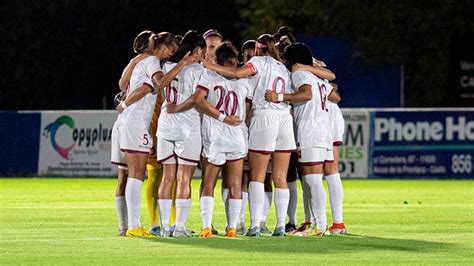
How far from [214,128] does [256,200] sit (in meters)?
0.98

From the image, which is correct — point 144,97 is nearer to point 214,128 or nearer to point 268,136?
point 214,128

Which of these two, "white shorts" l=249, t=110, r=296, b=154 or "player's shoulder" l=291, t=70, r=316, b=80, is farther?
"player's shoulder" l=291, t=70, r=316, b=80

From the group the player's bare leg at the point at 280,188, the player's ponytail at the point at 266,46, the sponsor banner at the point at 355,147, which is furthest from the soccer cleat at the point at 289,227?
the sponsor banner at the point at 355,147

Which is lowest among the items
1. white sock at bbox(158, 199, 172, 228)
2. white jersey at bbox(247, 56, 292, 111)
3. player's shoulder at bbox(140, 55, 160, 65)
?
white sock at bbox(158, 199, 172, 228)

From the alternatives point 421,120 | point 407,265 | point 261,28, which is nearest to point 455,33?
point 261,28

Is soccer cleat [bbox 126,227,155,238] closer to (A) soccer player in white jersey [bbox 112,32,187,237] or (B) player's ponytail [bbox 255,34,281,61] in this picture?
(A) soccer player in white jersey [bbox 112,32,187,237]

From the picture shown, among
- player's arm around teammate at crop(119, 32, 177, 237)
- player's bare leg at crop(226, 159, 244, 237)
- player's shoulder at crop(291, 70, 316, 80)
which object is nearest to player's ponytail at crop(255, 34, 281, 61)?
player's shoulder at crop(291, 70, 316, 80)

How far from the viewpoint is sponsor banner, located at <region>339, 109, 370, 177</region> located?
129 feet

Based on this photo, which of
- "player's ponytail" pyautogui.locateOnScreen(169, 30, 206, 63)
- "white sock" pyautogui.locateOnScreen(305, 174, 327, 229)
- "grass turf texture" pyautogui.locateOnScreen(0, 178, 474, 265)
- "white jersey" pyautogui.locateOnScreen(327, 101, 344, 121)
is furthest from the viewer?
"white jersey" pyautogui.locateOnScreen(327, 101, 344, 121)

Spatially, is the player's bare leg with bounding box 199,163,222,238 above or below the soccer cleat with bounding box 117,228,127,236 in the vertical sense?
above

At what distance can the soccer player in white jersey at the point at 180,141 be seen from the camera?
17.9 metres

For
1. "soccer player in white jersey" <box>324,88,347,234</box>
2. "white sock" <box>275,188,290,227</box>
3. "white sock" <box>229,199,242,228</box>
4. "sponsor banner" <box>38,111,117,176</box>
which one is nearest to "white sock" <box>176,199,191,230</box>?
"white sock" <box>229,199,242,228</box>

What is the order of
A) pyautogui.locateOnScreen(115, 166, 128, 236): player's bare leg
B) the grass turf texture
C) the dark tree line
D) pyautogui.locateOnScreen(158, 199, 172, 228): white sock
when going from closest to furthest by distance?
the grass turf texture
pyautogui.locateOnScreen(158, 199, 172, 228): white sock
pyautogui.locateOnScreen(115, 166, 128, 236): player's bare leg
the dark tree line

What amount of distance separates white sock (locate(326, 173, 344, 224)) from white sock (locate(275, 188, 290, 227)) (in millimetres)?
764
